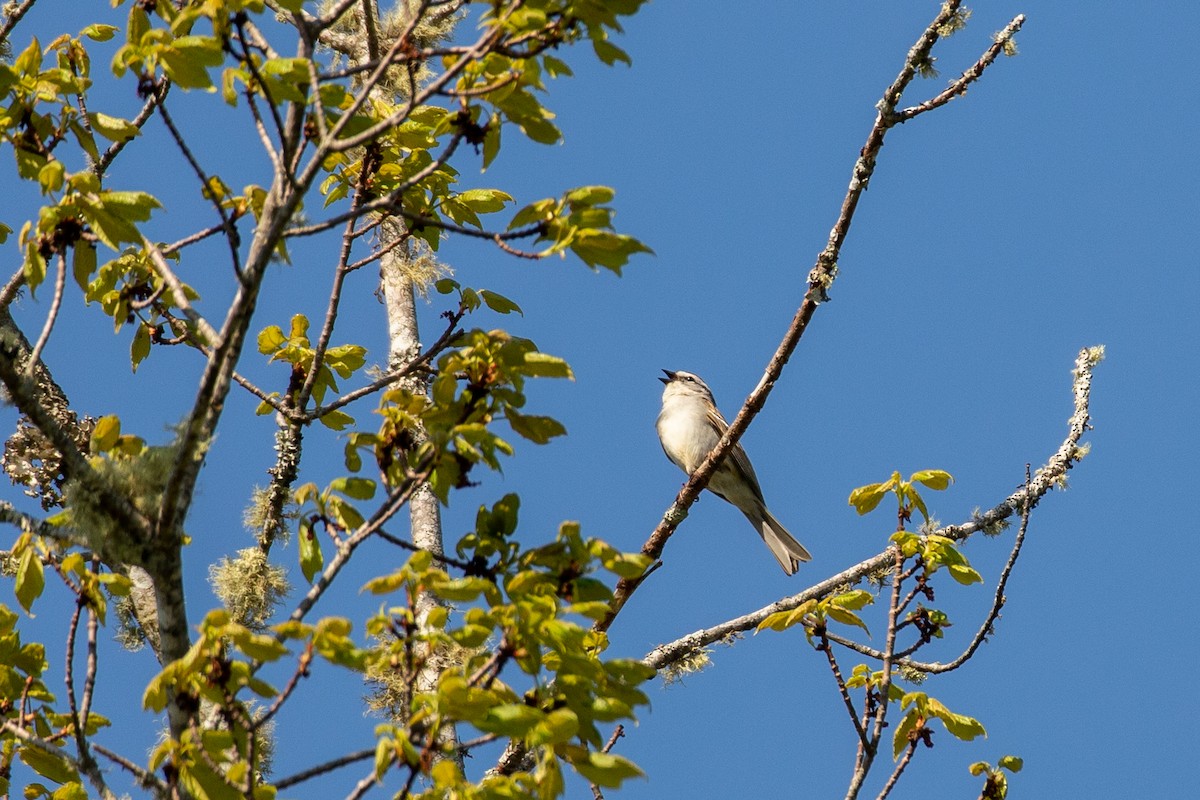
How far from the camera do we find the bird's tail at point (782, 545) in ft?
31.7

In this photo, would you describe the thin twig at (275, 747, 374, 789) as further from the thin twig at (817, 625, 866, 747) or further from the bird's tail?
the bird's tail

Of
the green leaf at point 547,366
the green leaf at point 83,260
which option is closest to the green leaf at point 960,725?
the green leaf at point 547,366

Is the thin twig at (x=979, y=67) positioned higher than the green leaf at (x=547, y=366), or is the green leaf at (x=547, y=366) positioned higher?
the thin twig at (x=979, y=67)

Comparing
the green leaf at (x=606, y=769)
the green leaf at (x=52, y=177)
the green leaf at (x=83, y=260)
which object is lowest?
the green leaf at (x=606, y=769)

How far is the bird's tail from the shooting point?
9648mm

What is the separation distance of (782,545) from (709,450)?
104cm

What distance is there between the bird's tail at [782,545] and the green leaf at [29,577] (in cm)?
709

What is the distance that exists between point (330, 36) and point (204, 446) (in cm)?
500

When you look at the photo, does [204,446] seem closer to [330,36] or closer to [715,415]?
[330,36]

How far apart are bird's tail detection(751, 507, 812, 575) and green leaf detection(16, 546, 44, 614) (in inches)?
279

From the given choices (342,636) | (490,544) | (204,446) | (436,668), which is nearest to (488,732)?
(342,636)

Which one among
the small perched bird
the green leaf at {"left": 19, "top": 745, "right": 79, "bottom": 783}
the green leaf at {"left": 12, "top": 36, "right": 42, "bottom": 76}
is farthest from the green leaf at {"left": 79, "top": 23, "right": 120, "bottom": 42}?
the small perched bird

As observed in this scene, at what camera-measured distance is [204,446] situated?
3246mm

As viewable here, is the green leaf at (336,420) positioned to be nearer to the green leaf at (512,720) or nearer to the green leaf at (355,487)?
the green leaf at (355,487)
